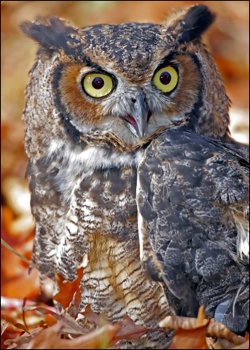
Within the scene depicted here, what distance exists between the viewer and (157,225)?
9.17 feet

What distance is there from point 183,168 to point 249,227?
11.3 inches

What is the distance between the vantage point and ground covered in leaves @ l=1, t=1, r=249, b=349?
237cm

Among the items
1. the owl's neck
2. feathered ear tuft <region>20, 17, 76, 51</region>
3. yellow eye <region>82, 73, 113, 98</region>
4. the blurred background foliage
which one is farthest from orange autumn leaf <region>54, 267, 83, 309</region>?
the blurred background foliage

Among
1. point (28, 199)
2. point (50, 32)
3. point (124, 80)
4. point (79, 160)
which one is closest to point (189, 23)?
point (124, 80)

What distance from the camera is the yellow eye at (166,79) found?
10.1 feet

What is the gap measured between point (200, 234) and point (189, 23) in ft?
2.96

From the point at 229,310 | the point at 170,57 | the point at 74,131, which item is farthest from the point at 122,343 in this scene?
the point at 170,57

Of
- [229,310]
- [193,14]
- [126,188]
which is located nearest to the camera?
[229,310]

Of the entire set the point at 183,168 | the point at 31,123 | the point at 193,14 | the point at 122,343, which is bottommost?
the point at 122,343

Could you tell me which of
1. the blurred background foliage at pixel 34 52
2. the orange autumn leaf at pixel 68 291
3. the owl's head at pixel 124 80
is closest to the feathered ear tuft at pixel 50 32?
the owl's head at pixel 124 80

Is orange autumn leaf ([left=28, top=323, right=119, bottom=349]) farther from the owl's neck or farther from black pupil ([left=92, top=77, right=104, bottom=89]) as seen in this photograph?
black pupil ([left=92, top=77, right=104, bottom=89])

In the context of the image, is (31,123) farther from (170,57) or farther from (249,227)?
(249,227)

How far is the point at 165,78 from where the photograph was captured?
309cm

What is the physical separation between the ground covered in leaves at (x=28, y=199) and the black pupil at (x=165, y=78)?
0.80 metres
